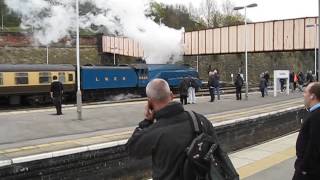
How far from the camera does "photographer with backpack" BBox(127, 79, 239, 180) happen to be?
387cm

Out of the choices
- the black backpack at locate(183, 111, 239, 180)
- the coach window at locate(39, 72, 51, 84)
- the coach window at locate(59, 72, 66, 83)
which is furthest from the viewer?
the coach window at locate(59, 72, 66, 83)

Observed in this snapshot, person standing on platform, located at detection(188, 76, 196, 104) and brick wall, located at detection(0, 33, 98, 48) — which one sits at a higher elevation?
brick wall, located at detection(0, 33, 98, 48)

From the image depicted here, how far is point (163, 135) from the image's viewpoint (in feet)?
13.2

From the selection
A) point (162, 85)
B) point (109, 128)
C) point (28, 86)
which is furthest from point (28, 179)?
point (28, 86)

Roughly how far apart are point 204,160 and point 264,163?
7339 millimetres

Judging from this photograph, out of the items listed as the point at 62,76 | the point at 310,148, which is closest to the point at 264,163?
the point at 310,148

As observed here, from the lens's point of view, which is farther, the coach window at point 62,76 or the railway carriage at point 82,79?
the coach window at point 62,76

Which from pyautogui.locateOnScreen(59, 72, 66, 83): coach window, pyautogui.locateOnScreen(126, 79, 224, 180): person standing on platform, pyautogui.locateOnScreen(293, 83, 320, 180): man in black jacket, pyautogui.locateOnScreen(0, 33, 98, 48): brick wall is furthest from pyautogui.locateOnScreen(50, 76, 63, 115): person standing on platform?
pyautogui.locateOnScreen(0, 33, 98, 48): brick wall

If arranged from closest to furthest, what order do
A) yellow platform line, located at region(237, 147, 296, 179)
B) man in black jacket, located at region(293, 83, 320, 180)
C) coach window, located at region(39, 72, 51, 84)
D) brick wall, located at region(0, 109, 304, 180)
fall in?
man in black jacket, located at region(293, 83, 320, 180), brick wall, located at region(0, 109, 304, 180), yellow platform line, located at region(237, 147, 296, 179), coach window, located at region(39, 72, 51, 84)

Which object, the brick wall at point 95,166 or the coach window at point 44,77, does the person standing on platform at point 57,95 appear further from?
the coach window at point 44,77

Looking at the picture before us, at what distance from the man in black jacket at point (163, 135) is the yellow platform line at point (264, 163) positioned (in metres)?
5.70

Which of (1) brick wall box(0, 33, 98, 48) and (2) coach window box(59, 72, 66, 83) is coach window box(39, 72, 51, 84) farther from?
(1) brick wall box(0, 33, 98, 48)

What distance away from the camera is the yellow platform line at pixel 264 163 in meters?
10.0

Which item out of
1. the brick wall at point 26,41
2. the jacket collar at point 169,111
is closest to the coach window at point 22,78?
the jacket collar at point 169,111
